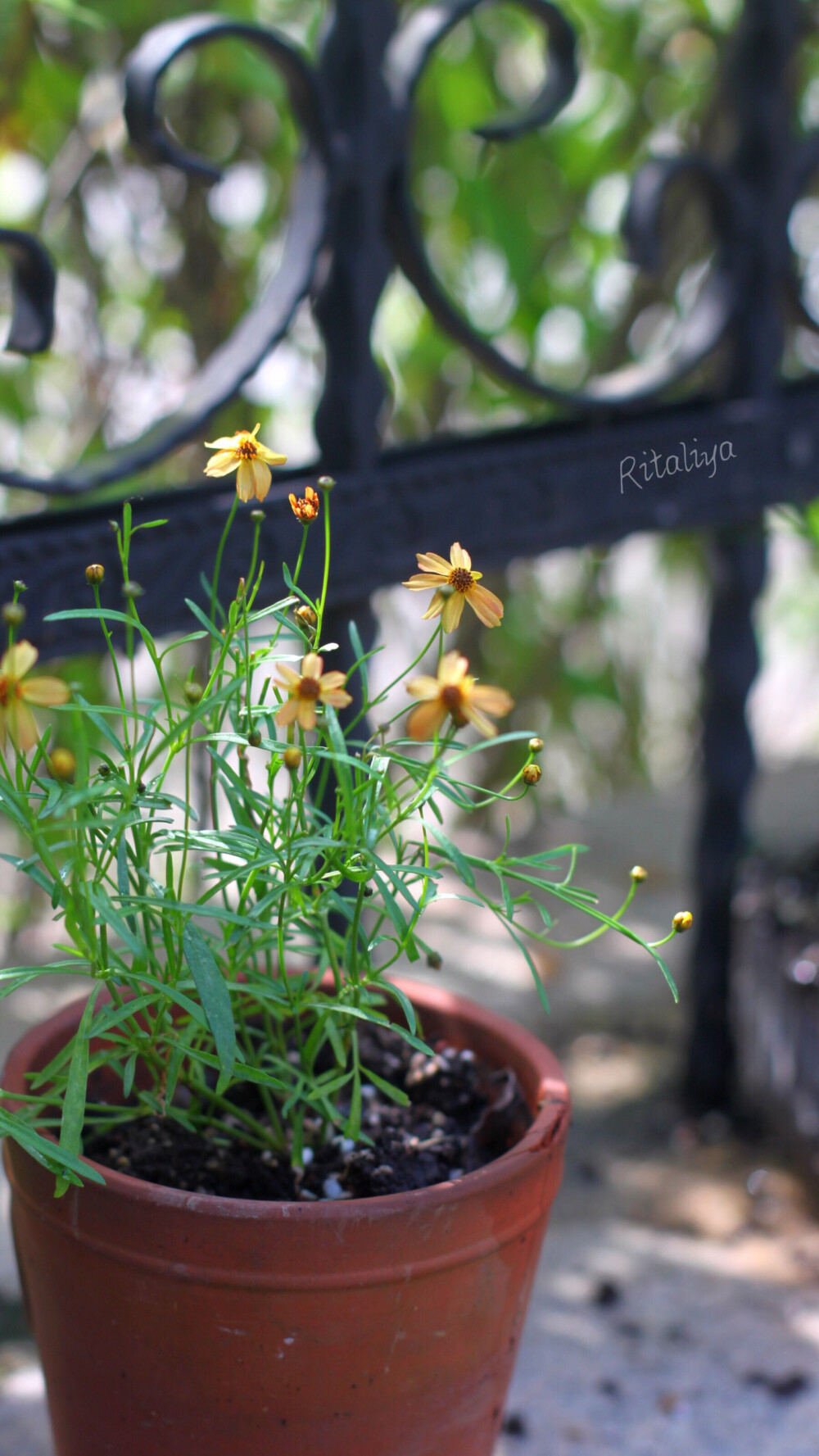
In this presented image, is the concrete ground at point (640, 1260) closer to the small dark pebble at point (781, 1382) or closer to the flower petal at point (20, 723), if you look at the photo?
the small dark pebble at point (781, 1382)

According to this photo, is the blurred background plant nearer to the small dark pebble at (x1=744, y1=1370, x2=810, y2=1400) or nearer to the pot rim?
the pot rim

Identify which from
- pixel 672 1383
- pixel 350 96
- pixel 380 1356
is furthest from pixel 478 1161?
pixel 350 96

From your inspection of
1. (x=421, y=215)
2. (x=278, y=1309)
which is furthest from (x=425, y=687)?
(x=421, y=215)

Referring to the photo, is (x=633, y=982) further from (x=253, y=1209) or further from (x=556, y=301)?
(x=253, y=1209)

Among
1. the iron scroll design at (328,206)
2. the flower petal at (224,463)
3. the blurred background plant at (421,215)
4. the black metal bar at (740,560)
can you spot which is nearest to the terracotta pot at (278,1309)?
the flower petal at (224,463)

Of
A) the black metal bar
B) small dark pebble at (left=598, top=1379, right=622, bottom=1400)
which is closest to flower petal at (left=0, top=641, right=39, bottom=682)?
small dark pebble at (left=598, top=1379, right=622, bottom=1400)
